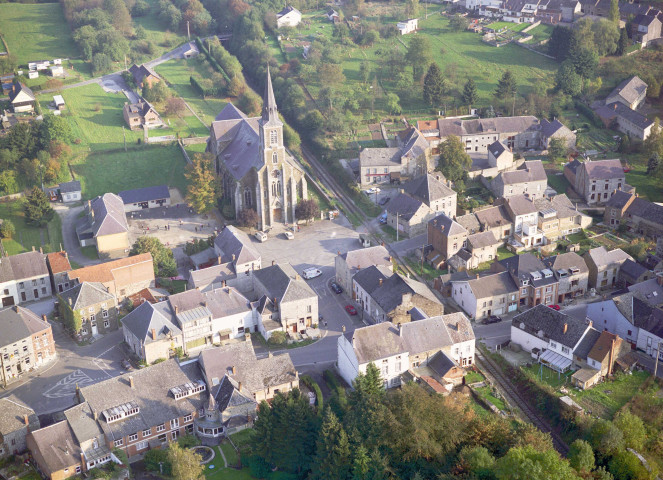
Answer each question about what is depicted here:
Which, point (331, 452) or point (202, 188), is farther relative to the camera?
point (202, 188)

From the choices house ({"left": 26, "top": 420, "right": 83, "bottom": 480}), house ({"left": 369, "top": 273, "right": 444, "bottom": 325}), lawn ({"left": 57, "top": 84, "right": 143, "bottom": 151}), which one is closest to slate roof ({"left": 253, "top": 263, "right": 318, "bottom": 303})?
Result: house ({"left": 369, "top": 273, "right": 444, "bottom": 325})

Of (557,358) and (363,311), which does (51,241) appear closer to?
(363,311)

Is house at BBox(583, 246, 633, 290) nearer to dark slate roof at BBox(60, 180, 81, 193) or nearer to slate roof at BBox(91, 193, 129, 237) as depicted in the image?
slate roof at BBox(91, 193, 129, 237)

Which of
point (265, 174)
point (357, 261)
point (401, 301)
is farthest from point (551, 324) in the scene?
point (265, 174)

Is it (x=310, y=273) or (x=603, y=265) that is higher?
(x=603, y=265)

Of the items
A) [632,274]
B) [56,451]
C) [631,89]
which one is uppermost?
[631,89]

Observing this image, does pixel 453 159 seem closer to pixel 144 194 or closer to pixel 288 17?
pixel 144 194
